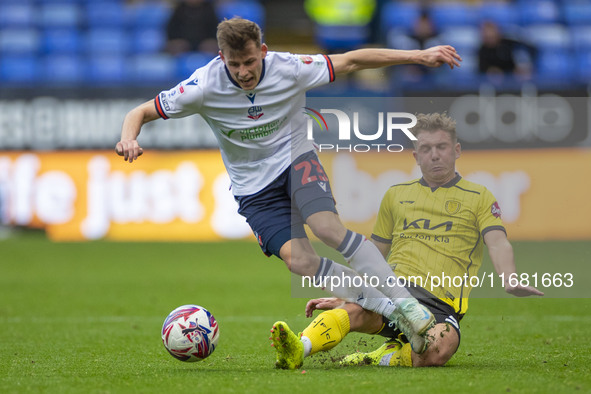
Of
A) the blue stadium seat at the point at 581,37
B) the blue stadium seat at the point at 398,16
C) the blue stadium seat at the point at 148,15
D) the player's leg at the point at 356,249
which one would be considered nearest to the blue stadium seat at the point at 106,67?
the blue stadium seat at the point at 148,15

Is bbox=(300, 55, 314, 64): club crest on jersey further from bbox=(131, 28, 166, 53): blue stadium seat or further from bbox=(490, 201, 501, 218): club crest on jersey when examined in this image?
bbox=(131, 28, 166, 53): blue stadium seat

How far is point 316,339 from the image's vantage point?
4.74 metres

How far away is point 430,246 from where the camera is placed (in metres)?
5.00

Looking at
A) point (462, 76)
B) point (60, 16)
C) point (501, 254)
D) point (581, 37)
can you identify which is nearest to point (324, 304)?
point (501, 254)

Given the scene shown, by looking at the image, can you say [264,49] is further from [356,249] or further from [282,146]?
[356,249]

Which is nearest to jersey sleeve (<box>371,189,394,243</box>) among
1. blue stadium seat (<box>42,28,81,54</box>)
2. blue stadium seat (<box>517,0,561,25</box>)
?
blue stadium seat (<box>42,28,81,54</box>)

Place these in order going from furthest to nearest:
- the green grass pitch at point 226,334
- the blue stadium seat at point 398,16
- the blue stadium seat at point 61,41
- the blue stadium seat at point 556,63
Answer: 1. the blue stadium seat at point 61,41
2. the blue stadium seat at point 398,16
3. the blue stadium seat at point 556,63
4. the green grass pitch at point 226,334

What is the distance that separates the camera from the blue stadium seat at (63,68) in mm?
14748

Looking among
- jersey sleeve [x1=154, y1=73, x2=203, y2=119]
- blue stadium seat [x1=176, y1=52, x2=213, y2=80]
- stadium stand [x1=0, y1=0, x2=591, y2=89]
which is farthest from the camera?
stadium stand [x1=0, y1=0, x2=591, y2=89]

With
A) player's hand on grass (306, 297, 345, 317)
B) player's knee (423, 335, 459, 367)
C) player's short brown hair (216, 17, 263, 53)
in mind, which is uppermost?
player's short brown hair (216, 17, 263, 53)

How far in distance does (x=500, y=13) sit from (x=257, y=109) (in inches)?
470

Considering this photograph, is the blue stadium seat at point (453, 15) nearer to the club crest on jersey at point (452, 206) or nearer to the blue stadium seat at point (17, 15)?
the blue stadium seat at point (17, 15)

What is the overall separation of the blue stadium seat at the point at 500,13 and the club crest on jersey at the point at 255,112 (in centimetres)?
1145

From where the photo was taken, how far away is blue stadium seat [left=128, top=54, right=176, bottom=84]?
14359mm
